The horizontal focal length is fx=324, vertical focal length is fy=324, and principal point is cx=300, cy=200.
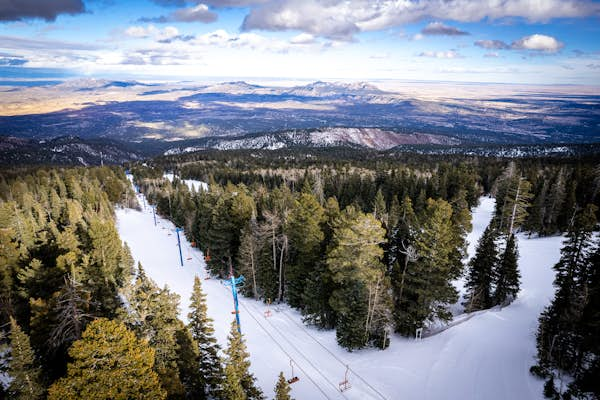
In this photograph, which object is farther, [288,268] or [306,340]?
[288,268]

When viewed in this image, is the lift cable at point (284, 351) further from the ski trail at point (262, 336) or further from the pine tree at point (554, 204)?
the pine tree at point (554, 204)

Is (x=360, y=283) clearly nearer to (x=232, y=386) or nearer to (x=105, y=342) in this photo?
(x=232, y=386)

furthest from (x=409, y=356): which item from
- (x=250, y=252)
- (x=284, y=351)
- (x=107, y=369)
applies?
(x=107, y=369)

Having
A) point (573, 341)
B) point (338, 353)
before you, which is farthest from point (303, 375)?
point (573, 341)

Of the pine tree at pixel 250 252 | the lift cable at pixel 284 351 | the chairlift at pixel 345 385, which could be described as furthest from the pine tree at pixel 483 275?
the pine tree at pixel 250 252

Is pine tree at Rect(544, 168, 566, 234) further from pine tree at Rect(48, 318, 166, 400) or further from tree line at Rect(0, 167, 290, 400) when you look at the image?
pine tree at Rect(48, 318, 166, 400)

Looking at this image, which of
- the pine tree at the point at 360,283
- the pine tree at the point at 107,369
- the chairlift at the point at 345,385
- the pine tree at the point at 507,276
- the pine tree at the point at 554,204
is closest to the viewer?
the pine tree at the point at 107,369

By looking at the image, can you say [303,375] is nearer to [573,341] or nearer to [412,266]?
[412,266]
